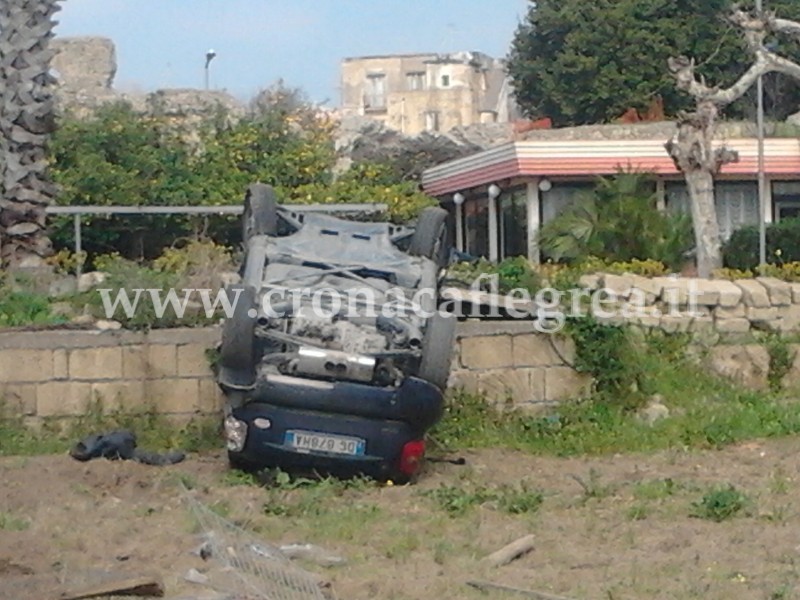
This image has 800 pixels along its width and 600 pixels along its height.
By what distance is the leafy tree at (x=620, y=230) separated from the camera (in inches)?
731

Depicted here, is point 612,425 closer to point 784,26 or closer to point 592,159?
point 784,26

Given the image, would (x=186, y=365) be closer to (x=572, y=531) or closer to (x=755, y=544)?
(x=572, y=531)

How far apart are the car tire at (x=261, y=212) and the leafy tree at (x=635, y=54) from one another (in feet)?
89.0

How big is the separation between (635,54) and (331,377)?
29567mm

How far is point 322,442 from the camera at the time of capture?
938cm

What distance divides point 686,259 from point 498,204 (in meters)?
8.23

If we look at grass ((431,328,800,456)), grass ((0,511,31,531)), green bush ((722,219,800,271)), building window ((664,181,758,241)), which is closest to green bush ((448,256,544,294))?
grass ((431,328,800,456))

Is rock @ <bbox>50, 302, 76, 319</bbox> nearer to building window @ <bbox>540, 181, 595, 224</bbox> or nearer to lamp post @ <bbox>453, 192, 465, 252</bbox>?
building window @ <bbox>540, 181, 595, 224</bbox>

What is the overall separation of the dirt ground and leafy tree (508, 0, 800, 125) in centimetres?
2731

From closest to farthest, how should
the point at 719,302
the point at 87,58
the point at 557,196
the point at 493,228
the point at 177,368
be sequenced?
the point at 177,368
the point at 719,302
the point at 557,196
the point at 493,228
the point at 87,58

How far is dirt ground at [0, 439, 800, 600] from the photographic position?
23.0 feet

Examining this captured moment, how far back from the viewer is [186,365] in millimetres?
11281

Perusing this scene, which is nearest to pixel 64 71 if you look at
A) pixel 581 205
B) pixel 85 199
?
pixel 85 199

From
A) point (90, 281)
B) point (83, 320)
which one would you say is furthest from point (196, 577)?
point (90, 281)
